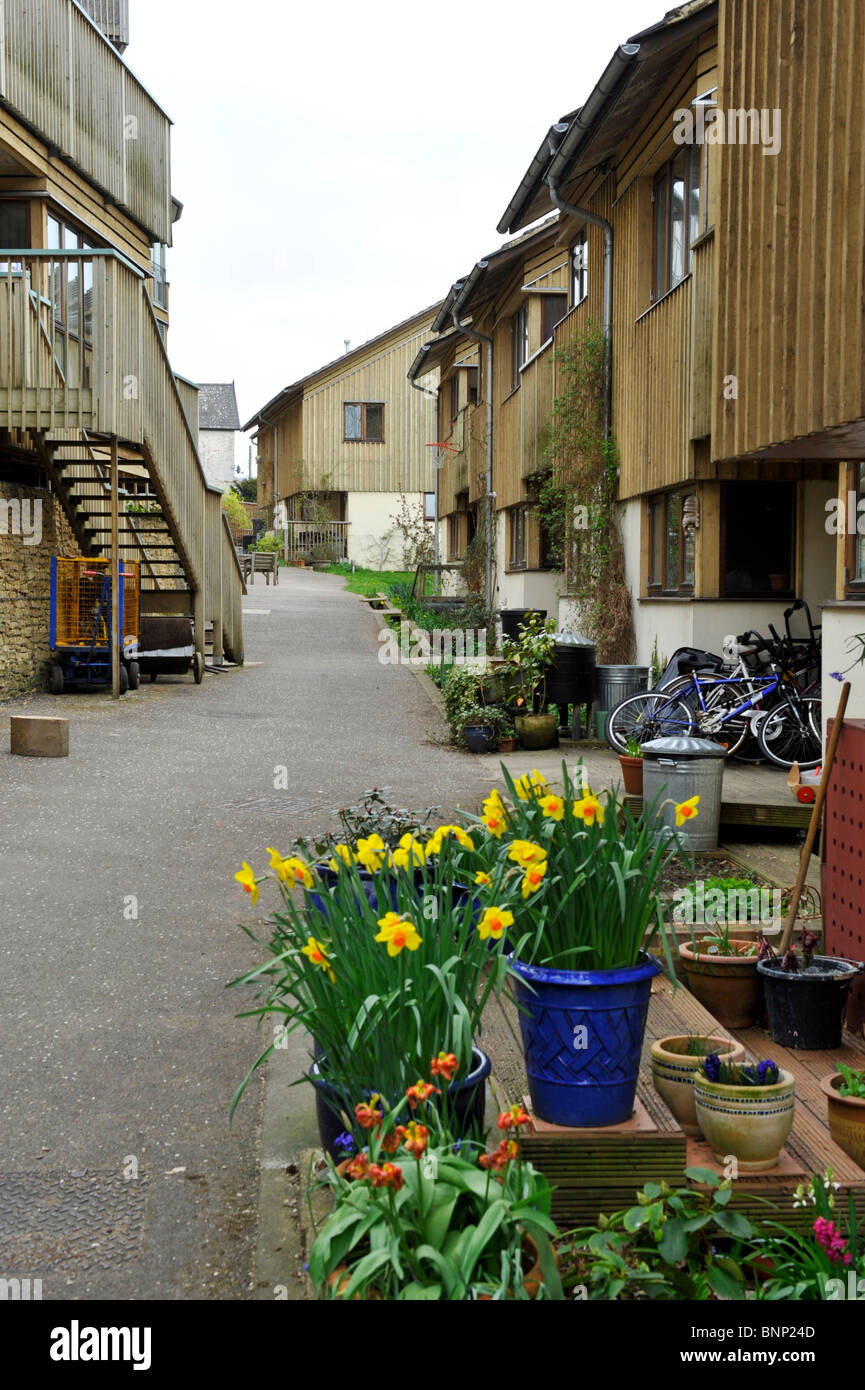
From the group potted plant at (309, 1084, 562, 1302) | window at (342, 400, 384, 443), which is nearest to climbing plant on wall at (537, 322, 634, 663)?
potted plant at (309, 1084, 562, 1302)

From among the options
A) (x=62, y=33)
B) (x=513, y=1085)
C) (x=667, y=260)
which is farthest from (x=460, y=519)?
(x=513, y=1085)

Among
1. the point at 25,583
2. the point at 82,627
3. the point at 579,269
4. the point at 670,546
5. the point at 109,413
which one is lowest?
the point at 82,627

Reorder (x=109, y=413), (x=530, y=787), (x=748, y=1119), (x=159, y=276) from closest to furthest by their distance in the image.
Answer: (x=748, y=1119)
(x=530, y=787)
(x=109, y=413)
(x=159, y=276)

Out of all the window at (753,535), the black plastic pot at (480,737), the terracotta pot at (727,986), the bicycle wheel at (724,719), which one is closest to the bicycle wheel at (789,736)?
the bicycle wheel at (724,719)

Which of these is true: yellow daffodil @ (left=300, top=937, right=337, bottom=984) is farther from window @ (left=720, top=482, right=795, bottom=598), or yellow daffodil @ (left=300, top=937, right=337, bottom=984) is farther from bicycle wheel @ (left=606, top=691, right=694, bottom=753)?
window @ (left=720, top=482, right=795, bottom=598)

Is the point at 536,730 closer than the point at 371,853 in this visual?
No

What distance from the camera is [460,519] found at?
32.5 metres

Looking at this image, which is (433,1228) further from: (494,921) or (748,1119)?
(748,1119)

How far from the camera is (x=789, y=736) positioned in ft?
32.2

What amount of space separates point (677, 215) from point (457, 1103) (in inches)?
451

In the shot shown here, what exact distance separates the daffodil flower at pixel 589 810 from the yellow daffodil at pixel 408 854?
46cm

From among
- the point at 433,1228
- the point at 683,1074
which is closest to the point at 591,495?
the point at 683,1074

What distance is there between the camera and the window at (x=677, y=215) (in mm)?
12031

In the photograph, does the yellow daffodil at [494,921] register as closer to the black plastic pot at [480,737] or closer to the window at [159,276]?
the black plastic pot at [480,737]
